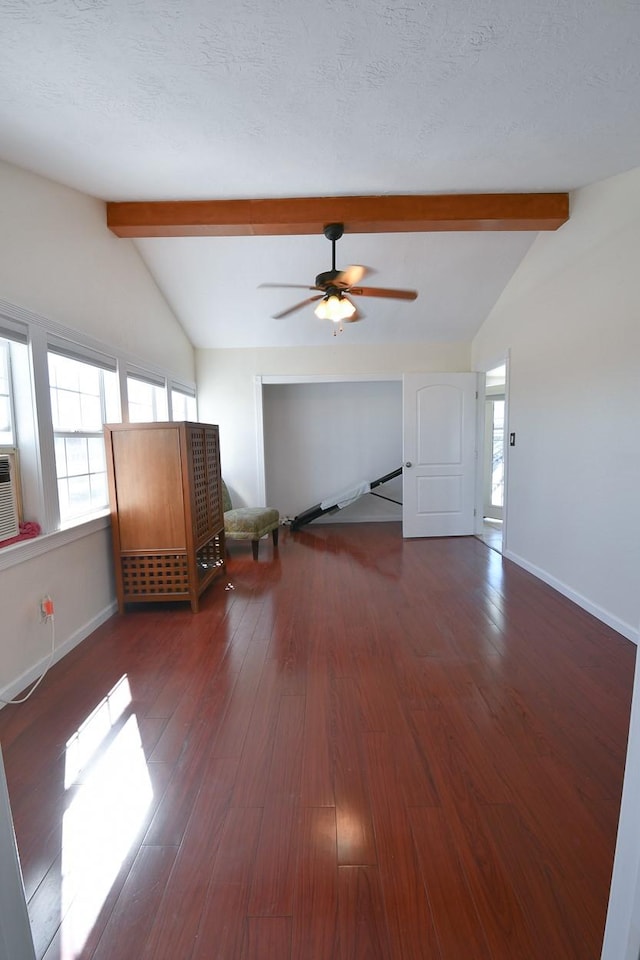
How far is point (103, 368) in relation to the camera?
3.04 m

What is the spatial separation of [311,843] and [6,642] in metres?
1.75

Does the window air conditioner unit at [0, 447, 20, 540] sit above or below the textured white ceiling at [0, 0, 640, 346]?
below

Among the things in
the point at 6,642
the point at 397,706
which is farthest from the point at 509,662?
the point at 6,642

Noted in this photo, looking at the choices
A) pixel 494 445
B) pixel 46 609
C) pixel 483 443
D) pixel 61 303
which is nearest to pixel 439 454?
pixel 483 443

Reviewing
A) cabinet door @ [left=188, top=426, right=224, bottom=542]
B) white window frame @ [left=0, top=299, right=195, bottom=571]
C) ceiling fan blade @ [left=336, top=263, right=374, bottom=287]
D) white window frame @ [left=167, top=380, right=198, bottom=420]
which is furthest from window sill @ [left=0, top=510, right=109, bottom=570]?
ceiling fan blade @ [left=336, top=263, right=374, bottom=287]

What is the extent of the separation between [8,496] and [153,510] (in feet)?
3.27

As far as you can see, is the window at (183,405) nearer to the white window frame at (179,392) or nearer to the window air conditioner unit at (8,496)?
the white window frame at (179,392)

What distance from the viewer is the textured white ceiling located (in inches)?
56.8

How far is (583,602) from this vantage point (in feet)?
9.65

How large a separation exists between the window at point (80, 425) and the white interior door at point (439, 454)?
3210 millimetres

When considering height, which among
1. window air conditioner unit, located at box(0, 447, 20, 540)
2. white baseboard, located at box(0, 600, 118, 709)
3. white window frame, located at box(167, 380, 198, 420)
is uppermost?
white window frame, located at box(167, 380, 198, 420)

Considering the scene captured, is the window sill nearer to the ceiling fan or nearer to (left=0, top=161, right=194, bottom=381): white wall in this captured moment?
(left=0, top=161, right=194, bottom=381): white wall

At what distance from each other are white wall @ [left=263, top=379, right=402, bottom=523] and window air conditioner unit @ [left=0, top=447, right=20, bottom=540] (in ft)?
12.5

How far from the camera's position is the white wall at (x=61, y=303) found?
6.82ft
